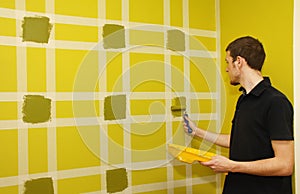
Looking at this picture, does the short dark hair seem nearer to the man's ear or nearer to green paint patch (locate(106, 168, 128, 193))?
the man's ear

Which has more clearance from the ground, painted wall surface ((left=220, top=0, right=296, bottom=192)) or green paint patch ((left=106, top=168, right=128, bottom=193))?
painted wall surface ((left=220, top=0, right=296, bottom=192))

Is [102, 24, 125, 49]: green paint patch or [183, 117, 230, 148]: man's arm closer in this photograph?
[102, 24, 125, 49]: green paint patch

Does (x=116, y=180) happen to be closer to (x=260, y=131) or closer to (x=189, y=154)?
(x=189, y=154)

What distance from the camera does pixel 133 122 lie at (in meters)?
1.90

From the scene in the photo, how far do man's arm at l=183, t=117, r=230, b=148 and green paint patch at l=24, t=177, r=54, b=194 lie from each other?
2.60 feet

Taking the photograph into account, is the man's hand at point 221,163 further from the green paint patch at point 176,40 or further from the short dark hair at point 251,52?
the green paint patch at point 176,40

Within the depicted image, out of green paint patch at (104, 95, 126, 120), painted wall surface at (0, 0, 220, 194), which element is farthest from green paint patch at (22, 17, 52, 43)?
green paint patch at (104, 95, 126, 120)

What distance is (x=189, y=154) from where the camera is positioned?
1705 millimetres

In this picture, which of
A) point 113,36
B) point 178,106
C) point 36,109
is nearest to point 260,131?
point 178,106

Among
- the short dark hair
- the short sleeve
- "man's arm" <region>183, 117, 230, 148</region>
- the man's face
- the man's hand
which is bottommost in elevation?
the man's hand

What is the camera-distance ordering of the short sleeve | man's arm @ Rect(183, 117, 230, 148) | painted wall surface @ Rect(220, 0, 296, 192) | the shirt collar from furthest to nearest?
man's arm @ Rect(183, 117, 230, 148), painted wall surface @ Rect(220, 0, 296, 192), the shirt collar, the short sleeve

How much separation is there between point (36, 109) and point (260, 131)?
1.01 m

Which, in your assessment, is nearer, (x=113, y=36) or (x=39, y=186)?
(x=39, y=186)

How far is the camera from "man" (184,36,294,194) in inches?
58.1
